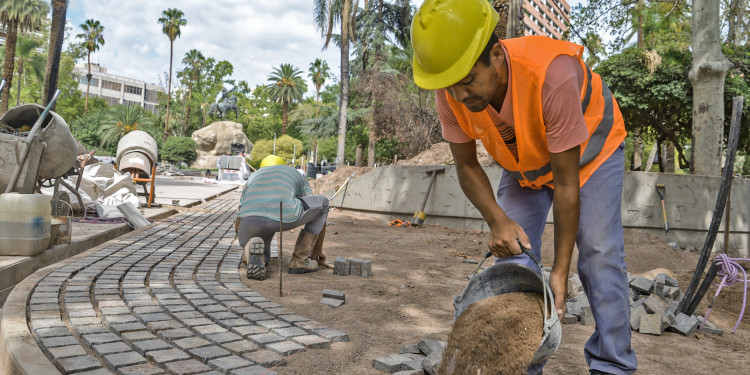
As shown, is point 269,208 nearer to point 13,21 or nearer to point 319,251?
point 319,251

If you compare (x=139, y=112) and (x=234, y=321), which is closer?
(x=234, y=321)

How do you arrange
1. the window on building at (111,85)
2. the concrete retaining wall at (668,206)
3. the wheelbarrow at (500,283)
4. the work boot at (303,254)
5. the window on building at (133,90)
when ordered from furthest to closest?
the window on building at (133,90) → the window on building at (111,85) → the concrete retaining wall at (668,206) → the work boot at (303,254) → the wheelbarrow at (500,283)

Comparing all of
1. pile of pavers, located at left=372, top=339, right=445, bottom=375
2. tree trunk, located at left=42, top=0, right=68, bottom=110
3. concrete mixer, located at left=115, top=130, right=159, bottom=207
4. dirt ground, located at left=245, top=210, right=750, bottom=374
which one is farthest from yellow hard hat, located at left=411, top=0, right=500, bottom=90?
tree trunk, located at left=42, top=0, right=68, bottom=110

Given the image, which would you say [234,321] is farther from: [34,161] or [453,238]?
[453,238]

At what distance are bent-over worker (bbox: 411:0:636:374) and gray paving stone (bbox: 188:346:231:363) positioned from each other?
5.11ft

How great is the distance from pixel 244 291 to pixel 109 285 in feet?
3.42

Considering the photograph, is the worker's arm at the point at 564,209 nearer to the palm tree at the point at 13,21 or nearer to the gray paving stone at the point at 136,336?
the gray paving stone at the point at 136,336

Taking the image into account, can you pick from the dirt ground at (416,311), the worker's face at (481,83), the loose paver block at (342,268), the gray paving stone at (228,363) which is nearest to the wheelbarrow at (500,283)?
the worker's face at (481,83)

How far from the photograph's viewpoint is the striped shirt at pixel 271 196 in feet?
15.2

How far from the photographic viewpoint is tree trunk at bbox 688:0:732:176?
9.64 metres

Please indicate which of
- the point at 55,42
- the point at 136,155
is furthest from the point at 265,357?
the point at 55,42

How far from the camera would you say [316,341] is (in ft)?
9.61

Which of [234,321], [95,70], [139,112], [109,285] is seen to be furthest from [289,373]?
[95,70]

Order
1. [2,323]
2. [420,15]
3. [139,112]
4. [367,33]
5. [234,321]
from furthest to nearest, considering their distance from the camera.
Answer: [139,112]
[367,33]
[234,321]
[2,323]
[420,15]
